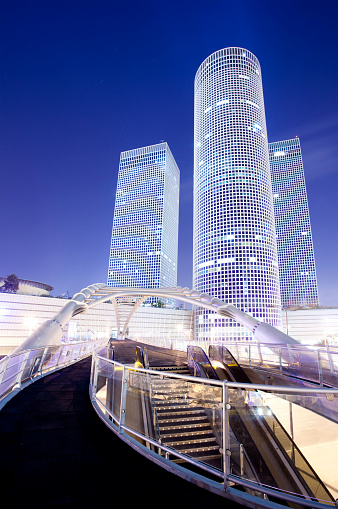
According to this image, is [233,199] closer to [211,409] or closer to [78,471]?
[211,409]

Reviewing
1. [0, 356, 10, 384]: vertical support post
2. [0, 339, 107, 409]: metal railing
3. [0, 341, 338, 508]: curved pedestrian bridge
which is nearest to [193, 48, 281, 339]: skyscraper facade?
[0, 339, 107, 409]: metal railing

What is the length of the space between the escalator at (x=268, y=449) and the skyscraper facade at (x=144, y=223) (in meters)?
148

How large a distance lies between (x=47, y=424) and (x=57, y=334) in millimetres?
19734

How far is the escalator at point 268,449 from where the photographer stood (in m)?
3.40

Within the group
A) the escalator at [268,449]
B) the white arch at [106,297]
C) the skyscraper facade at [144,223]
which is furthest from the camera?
the skyscraper facade at [144,223]

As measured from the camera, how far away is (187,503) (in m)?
2.85

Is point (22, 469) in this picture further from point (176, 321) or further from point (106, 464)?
point (176, 321)

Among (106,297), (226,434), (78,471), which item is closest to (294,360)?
(226,434)

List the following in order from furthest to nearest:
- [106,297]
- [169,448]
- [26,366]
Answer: [106,297] < [26,366] < [169,448]

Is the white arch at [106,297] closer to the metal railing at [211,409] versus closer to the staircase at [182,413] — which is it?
the metal railing at [211,409]

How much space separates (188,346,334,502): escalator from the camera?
134 inches

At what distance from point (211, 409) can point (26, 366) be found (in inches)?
301

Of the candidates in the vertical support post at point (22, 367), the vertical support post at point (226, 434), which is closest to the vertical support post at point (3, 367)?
the vertical support post at point (22, 367)

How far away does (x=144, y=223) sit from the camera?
164 m
